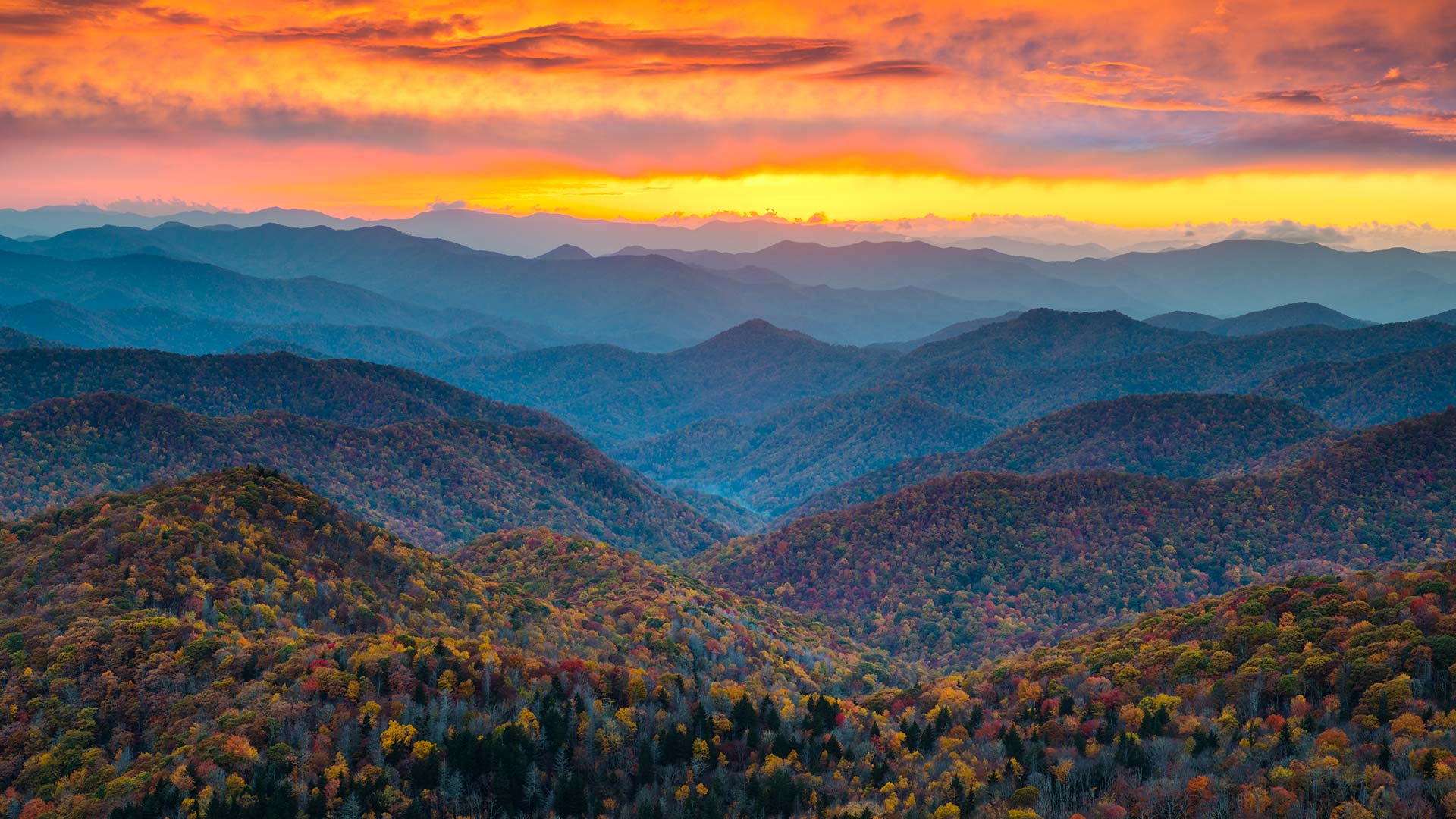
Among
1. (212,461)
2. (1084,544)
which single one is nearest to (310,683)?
(1084,544)

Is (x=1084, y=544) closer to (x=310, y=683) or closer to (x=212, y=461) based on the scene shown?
(x=310, y=683)

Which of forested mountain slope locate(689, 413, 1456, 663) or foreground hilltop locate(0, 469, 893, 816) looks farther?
forested mountain slope locate(689, 413, 1456, 663)

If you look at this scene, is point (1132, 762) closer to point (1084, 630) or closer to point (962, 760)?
point (962, 760)

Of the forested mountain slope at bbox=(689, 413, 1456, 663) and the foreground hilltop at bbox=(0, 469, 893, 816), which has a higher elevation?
the foreground hilltop at bbox=(0, 469, 893, 816)

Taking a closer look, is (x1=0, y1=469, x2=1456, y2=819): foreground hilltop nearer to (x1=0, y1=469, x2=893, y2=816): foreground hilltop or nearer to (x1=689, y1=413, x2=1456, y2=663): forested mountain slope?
(x1=0, y1=469, x2=893, y2=816): foreground hilltop

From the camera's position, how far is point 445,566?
97875mm

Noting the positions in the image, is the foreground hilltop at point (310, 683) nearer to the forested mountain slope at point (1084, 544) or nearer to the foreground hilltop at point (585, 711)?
the foreground hilltop at point (585, 711)

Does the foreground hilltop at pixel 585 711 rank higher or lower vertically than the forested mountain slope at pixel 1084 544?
higher

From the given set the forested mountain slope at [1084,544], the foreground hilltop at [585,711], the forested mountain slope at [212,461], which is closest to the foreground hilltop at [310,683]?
the foreground hilltop at [585,711]

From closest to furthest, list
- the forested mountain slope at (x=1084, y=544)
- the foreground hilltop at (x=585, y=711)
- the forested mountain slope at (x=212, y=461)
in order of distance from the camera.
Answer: the foreground hilltop at (x=585, y=711)
the forested mountain slope at (x=1084, y=544)
the forested mountain slope at (x=212, y=461)

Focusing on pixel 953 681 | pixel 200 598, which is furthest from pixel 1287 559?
pixel 200 598

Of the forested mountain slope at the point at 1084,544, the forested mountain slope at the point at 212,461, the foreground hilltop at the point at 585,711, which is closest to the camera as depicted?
the foreground hilltop at the point at 585,711

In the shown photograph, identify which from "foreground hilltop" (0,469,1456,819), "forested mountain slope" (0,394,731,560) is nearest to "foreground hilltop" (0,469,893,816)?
"foreground hilltop" (0,469,1456,819)

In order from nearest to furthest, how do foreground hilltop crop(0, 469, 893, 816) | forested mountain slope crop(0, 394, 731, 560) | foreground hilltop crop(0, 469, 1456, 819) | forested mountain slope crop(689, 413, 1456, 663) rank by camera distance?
foreground hilltop crop(0, 469, 1456, 819)
foreground hilltop crop(0, 469, 893, 816)
forested mountain slope crop(689, 413, 1456, 663)
forested mountain slope crop(0, 394, 731, 560)
